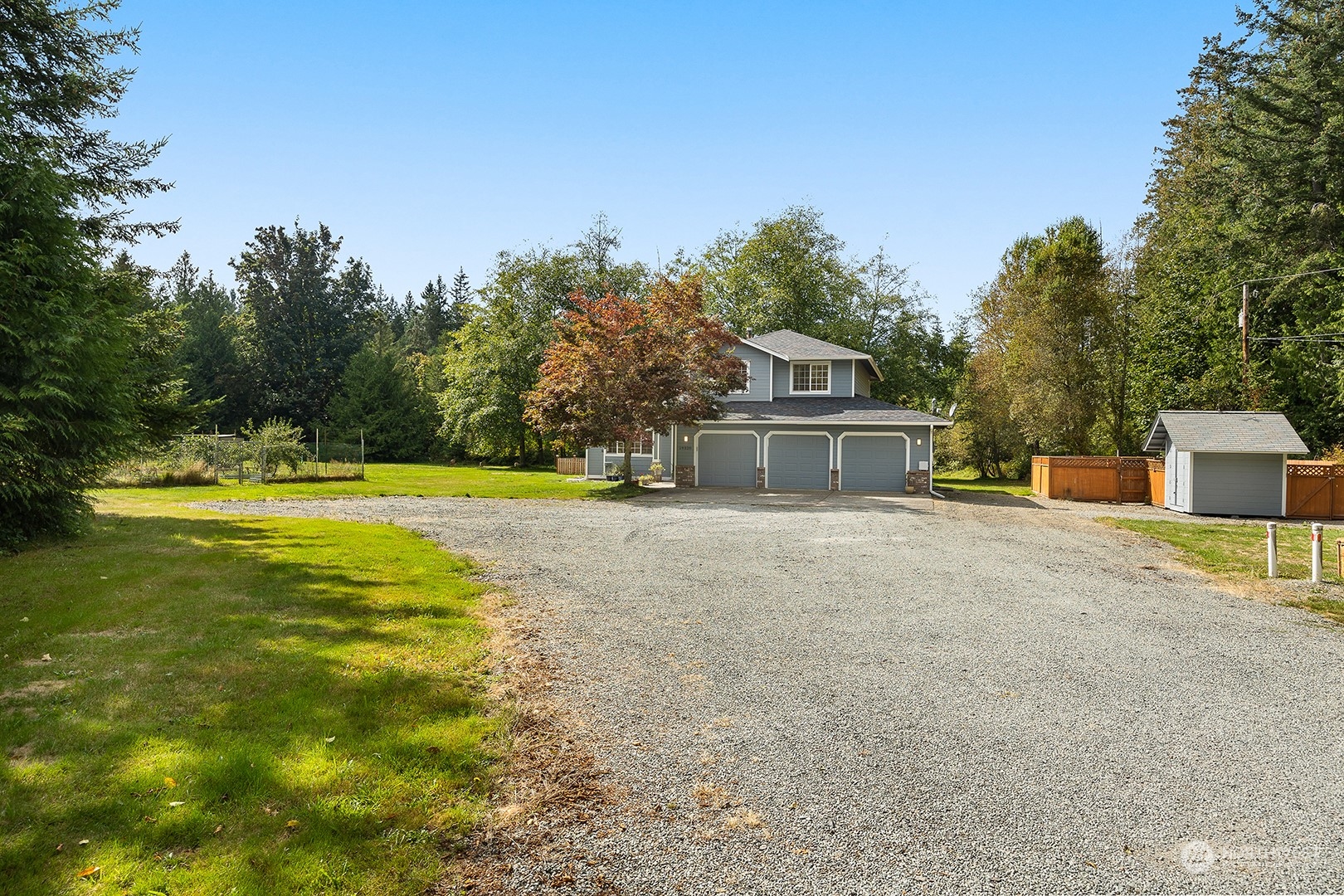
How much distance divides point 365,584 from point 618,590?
3.39m

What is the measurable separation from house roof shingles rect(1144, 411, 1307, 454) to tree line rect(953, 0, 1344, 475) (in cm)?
357

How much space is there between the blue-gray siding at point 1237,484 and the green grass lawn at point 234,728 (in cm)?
2210

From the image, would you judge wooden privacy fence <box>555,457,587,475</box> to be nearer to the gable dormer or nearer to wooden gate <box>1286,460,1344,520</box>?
the gable dormer

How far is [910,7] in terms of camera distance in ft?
43.9

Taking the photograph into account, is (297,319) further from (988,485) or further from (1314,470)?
(1314,470)

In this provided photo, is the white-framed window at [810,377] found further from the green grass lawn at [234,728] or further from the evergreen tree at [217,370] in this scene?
the evergreen tree at [217,370]

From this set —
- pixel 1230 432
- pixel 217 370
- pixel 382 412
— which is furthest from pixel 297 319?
pixel 1230 432

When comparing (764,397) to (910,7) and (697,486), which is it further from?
(910,7)

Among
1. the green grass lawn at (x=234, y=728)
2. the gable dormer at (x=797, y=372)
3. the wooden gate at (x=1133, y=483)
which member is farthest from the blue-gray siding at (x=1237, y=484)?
the green grass lawn at (x=234, y=728)

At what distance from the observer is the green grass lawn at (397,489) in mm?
19891

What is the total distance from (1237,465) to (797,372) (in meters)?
15.1

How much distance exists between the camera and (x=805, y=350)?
29359 millimetres

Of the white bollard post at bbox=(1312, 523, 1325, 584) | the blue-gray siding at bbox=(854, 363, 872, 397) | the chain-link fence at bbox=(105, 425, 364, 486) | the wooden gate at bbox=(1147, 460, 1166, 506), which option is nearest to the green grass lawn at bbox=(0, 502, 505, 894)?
the white bollard post at bbox=(1312, 523, 1325, 584)

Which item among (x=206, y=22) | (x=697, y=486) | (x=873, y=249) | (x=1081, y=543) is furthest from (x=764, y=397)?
(x=206, y=22)
